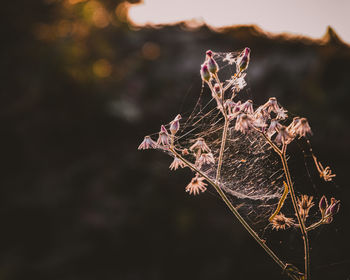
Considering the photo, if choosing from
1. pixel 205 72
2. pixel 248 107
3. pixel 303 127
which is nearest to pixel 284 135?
pixel 303 127

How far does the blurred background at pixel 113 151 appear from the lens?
13.8 feet

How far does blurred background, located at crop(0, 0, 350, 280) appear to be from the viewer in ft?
13.8

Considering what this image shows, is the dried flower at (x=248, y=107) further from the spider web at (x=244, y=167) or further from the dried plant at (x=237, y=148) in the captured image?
the spider web at (x=244, y=167)

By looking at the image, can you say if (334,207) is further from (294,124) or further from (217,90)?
(217,90)

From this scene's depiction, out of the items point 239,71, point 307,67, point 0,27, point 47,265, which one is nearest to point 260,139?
point 239,71

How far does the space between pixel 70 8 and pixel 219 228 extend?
17.7ft

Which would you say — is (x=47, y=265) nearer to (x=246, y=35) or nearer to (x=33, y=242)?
(x=33, y=242)

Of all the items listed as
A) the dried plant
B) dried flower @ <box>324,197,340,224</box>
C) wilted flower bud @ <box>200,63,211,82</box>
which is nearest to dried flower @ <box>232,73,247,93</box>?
the dried plant

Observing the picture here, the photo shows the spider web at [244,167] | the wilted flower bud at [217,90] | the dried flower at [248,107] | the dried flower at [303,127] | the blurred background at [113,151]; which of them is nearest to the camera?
the dried flower at [303,127]

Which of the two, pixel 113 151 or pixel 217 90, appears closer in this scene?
pixel 217 90

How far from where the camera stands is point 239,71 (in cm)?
116

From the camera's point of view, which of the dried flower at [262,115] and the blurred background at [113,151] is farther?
the blurred background at [113,151]

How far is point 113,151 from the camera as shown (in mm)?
5434

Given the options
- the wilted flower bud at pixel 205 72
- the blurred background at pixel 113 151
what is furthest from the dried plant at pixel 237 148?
the blurred background at pixel 113 151
